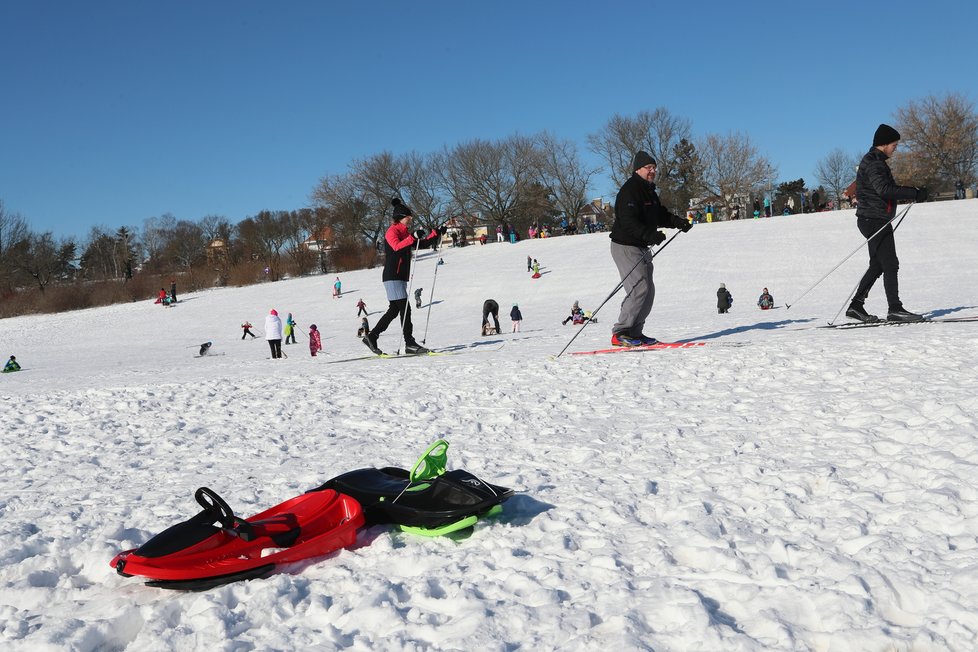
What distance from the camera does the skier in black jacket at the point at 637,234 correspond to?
7.79 m

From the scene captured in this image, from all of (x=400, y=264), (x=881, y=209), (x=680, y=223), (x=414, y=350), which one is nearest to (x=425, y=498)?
(x=680, y=223)

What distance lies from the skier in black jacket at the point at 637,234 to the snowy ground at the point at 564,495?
0.84 metres

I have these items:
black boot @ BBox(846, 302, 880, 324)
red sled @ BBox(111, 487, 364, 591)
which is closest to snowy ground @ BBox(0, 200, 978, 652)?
red sled @ BBox(111, 487, 364, 591)

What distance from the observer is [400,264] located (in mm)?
9727

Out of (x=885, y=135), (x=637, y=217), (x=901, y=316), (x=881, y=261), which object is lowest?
(x=901, y=316)

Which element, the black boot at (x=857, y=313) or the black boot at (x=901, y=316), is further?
the black boot at (x=857, y=313)

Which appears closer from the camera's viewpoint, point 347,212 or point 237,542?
point 237,542

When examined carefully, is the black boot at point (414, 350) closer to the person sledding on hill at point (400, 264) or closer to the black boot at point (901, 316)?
the person sledding on hill at point (400, 264)

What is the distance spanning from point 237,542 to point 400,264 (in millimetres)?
6927

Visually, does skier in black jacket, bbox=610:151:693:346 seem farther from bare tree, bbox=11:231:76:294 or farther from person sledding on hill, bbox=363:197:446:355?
bare tree, bbox=11:231:76:294

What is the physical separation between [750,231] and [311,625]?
47.9 m

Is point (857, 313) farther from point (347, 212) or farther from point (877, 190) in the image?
point (347, 212)

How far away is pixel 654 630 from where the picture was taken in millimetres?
2336

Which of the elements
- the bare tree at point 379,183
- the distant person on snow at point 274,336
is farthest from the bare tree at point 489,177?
the distant person on snow at point 274,336
